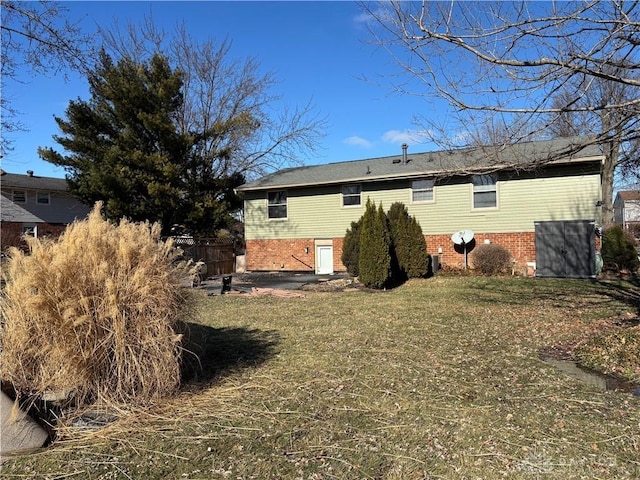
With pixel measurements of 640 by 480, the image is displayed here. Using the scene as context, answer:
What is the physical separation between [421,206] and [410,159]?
3270 mm

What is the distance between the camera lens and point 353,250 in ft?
48.4

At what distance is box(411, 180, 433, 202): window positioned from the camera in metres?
17.1

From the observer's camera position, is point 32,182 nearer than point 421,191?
No

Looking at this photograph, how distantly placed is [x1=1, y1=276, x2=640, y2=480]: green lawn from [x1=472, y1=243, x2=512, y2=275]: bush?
8088 millimetres

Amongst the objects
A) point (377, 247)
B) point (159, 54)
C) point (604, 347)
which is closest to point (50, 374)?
point (604, 347)

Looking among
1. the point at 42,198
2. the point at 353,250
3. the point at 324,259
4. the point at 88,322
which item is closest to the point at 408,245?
the point at 353,250

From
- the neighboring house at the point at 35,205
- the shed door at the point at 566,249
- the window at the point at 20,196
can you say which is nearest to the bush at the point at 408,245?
the shed door at the point at 566,249

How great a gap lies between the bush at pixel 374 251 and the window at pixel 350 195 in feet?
17.9

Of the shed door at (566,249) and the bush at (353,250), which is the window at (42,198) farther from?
the shed door at (566,249)

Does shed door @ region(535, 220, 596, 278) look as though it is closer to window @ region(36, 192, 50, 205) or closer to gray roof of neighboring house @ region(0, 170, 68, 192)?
gray roof of neighboring house @ region(0, 170, 68, 192)

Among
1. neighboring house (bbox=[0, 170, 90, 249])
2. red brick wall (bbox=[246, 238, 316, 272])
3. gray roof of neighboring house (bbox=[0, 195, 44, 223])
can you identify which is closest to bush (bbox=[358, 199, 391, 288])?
red brick wall (bbox=[246, 238, 316, 272])

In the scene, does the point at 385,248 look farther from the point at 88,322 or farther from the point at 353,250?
the point at 88,322

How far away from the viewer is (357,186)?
1867 centimetres

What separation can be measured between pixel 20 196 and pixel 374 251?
2897cm
